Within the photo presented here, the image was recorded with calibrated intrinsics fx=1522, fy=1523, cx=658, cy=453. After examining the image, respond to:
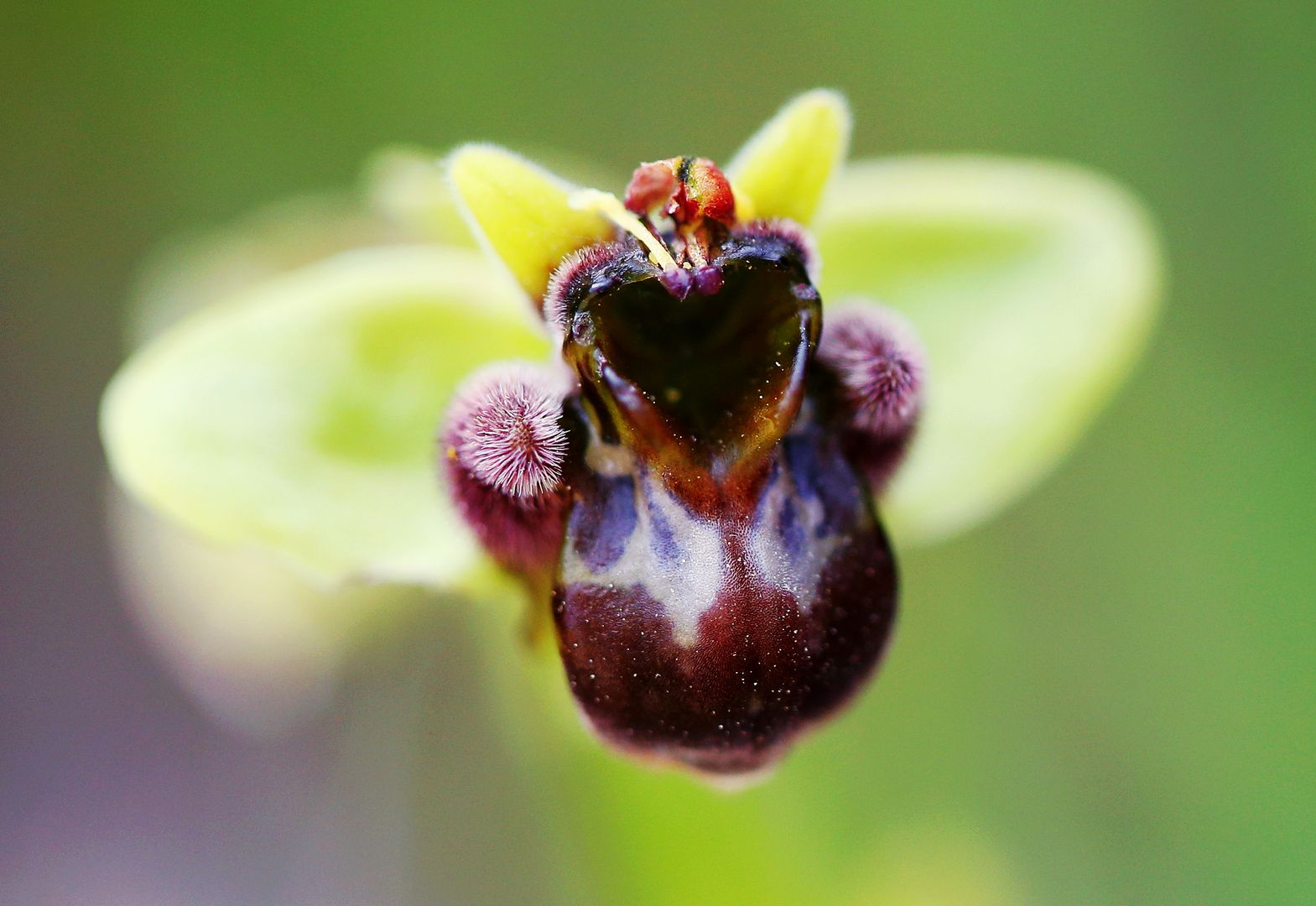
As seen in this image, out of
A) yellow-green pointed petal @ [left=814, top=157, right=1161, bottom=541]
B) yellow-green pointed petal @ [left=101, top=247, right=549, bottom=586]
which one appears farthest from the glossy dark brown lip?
yellow-green pointed petal @ [left=814, top=157, right=1161, bottom=541]

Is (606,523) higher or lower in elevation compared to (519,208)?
lower

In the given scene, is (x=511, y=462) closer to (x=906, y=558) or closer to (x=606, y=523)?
(x=606, y=523)

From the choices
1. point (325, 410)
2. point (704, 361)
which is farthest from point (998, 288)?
point (325, 410)

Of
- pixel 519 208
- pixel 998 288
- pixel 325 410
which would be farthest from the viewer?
pixel 998 288

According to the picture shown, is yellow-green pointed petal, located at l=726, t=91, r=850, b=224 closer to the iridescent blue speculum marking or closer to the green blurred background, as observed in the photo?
the iridescent blue speculum marking

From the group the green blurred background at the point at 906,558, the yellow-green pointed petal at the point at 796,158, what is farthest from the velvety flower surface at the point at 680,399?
the green blurred background at the point at 906,558

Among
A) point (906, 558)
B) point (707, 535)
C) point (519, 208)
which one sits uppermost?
point (906, 558)
